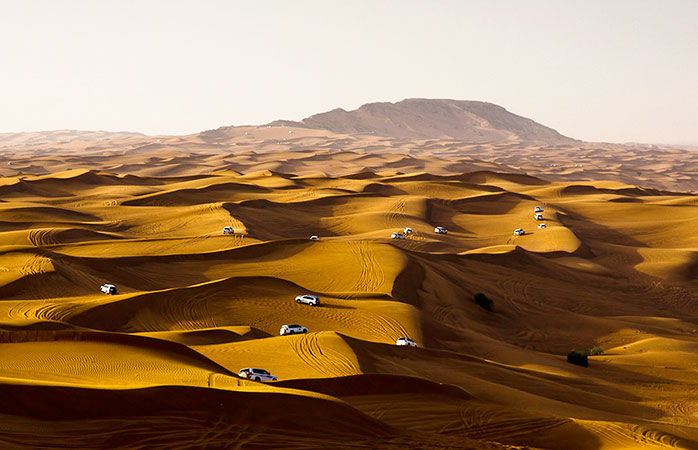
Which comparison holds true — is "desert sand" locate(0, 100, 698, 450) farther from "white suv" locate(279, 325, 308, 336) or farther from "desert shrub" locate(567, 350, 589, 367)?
"desert shrub" locate(567, 350, 589, 367)

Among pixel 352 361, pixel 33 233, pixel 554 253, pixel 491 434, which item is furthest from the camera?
pixel 554 253

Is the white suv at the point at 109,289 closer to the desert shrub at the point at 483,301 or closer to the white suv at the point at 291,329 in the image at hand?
the white suv at the point at 291,329

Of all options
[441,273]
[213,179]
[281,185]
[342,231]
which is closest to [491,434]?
[441,273]

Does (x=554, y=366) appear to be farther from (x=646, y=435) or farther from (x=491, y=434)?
(x=491, y=434)

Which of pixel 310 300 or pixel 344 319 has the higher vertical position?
pixel 310 300

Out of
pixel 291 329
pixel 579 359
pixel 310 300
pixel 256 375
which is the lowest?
pixel 579 359

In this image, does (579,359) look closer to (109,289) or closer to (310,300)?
(310,300)

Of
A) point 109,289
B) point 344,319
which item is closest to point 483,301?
point 344,319

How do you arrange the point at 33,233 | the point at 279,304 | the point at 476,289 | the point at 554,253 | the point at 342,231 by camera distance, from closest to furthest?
1. the point at 279,304
2. the point at 476,289
3. the point at 33,233
4. the point at 554,253
5. the point at 342,231
